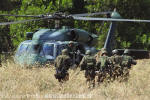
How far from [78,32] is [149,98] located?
263 inches

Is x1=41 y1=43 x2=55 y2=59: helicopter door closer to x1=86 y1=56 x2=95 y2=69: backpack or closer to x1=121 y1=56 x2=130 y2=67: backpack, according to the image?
x1=121 y1=56 x2=130 y2=67: backpack

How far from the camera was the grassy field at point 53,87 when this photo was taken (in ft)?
25.9

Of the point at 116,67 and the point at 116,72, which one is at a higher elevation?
the point at 116,67

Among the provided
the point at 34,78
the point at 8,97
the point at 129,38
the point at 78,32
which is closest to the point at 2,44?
the point at 129,38

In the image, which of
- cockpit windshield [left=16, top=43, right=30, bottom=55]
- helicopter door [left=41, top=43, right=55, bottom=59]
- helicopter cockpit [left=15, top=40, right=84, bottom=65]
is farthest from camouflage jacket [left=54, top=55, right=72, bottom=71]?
cockpit windshield [left=16, top=43, right=30, bottom=55]

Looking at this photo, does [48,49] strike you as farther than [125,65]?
Yes

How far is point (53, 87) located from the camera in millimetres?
9633

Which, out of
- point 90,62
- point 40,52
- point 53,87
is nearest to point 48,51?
point 40,52

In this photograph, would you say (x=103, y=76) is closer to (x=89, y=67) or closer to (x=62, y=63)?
(x=89, y=67)

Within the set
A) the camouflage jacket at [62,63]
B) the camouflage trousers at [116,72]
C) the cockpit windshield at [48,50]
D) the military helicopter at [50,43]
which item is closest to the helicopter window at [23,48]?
the military helicopter at [50,43]

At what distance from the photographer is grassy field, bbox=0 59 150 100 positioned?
7.89 m

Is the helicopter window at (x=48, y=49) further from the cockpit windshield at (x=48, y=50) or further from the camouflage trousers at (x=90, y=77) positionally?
the camouflage trousers at (x=90, y=77)

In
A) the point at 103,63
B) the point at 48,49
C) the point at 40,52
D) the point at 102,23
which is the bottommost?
the point at 102,23

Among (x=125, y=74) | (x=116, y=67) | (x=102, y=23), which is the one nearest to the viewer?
(x=125, y=74)
